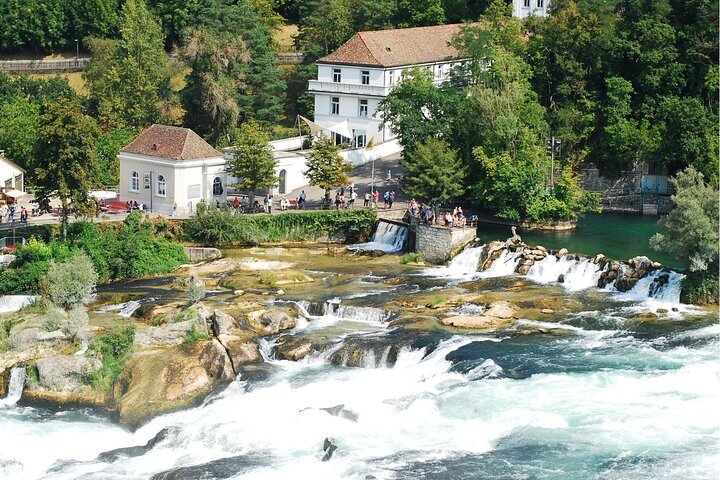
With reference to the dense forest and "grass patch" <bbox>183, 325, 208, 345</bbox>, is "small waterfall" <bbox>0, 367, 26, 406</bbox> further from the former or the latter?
the dense forest

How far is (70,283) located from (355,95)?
1567 inches

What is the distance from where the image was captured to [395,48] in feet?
325

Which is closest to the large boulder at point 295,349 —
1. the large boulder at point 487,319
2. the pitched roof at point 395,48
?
the large boulder at point 487,319

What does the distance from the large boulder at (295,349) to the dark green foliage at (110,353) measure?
22.0 feet

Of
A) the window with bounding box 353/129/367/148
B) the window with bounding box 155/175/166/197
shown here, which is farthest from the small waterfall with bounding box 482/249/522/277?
the window with bounding box 353/129/367/148

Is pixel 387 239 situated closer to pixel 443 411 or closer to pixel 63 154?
pixel 63 154

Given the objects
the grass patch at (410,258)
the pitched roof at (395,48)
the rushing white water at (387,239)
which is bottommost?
the grass patch at (410,258)

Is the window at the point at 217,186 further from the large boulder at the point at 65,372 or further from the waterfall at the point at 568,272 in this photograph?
the large boulder at the point at 65,372

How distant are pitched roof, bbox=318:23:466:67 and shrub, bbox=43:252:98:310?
38668 mm

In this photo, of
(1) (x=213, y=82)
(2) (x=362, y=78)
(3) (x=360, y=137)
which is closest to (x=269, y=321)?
(1) (x=213, y=82)

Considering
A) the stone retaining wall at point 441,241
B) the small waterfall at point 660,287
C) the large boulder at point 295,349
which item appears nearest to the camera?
the large boulder at point 295,349

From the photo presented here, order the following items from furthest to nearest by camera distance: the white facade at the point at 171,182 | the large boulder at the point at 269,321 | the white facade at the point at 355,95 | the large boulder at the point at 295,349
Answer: the white facade at the point at 355,95
the white facade at the point at 171,182
the large boulder at the point at 269,321
the large boulder at the point at 295,349

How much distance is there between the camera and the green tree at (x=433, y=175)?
78875 millimetres

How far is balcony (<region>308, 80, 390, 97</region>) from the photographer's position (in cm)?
9612
